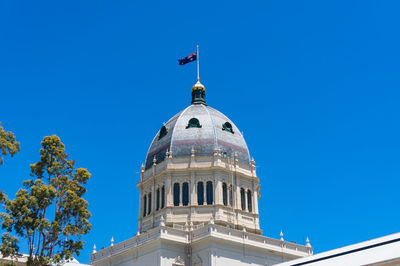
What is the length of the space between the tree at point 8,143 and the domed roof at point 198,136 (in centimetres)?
3318

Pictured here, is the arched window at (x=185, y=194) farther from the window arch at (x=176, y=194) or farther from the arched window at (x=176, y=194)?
the arched window at (x=176, y=194)

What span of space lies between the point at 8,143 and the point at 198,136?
36.0 metres

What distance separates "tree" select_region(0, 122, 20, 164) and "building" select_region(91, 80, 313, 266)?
23457 millimetres

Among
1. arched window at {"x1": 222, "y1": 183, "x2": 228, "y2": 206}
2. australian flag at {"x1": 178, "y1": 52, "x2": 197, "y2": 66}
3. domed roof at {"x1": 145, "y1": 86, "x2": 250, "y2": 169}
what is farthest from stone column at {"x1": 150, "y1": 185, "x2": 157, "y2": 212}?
australian flag at {"x1": 178, "y1": 52, "x2": 197, "y2": 66}

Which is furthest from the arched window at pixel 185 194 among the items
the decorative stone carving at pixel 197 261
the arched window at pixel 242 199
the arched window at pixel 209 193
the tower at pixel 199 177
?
the decorative stone carving at pixel 197 261

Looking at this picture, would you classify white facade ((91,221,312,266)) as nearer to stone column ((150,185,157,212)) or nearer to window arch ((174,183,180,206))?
window arch ((174,183,180,206))

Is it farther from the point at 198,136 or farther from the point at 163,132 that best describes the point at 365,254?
the point at 163,132

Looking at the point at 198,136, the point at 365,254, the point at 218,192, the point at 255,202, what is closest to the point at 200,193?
the point at 218,192

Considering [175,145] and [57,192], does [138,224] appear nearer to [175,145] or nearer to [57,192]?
[175,145]

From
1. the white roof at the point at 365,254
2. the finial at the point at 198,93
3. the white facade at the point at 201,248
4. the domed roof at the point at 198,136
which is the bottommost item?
the white roof at the point at 365,254

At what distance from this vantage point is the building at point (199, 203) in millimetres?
60500

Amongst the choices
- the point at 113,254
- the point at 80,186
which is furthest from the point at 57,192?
the point at 113,254

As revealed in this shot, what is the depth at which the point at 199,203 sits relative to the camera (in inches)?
2689

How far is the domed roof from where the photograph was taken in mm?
72188
